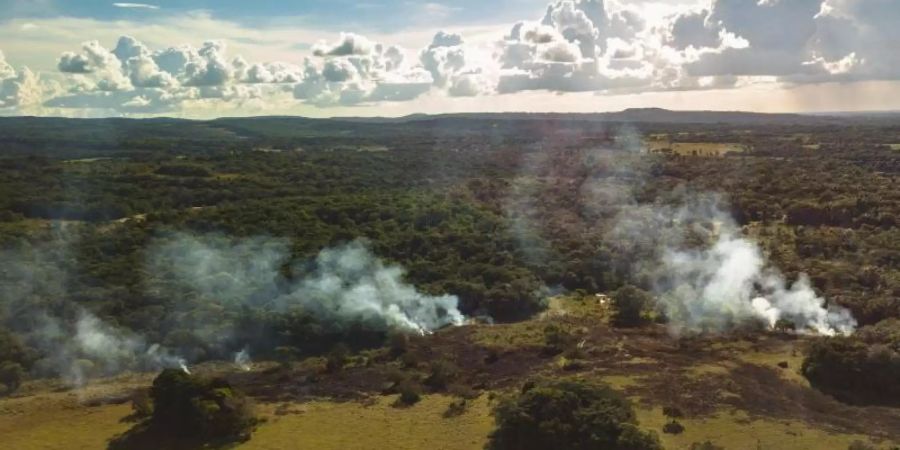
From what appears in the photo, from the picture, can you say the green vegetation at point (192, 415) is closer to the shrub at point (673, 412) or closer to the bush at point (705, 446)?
the shrub at point (673, 412)

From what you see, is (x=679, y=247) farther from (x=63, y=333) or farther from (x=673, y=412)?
(x=63, y=333)

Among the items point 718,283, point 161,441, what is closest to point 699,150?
point 718,283

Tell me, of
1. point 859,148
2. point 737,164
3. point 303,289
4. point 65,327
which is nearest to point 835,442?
point 303,289

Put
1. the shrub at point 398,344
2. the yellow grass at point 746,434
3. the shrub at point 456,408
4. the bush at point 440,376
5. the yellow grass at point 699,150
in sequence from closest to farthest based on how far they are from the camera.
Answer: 1. the yellow grass at point 746,434
2. the shrub at point 456,408
3. the bush at point 440,376
4. the shrub at point 398,344
5. the yellow grass at point 699,150

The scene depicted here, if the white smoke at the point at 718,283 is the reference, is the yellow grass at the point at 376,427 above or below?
below

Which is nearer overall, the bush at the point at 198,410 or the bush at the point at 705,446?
the bush at the point at 705,446

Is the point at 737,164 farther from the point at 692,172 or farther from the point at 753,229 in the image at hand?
the point at 753,229

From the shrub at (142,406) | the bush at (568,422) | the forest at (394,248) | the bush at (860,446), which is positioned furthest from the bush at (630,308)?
the shrub at (142,406)
